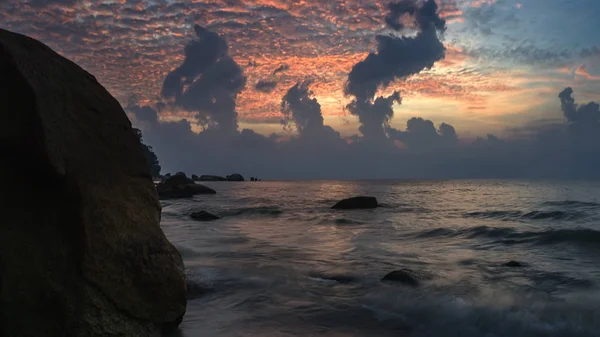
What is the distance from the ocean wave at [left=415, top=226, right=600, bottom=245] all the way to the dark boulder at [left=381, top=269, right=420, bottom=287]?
26.2 ft

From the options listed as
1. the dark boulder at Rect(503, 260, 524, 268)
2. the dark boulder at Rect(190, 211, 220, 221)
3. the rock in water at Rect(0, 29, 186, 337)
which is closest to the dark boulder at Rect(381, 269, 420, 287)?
the dark boulder at Rect(503, 260, 524, 268)

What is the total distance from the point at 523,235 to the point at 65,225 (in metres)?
16.6

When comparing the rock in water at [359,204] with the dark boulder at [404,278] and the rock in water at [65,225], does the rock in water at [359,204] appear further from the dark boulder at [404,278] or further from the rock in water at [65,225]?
the rock in water at [65,225]

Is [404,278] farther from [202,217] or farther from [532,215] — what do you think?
Result: [532,215]

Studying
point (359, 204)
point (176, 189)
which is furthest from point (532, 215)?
point (176, 189)

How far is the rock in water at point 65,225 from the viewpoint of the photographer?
3.88 metres

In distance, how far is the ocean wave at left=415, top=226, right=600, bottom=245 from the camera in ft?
47.8

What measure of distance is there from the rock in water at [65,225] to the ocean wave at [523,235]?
1361 centimetres

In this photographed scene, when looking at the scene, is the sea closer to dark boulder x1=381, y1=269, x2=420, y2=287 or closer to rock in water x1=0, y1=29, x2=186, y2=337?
dark boulder x1=381, y1=269, x2=420, y2=287

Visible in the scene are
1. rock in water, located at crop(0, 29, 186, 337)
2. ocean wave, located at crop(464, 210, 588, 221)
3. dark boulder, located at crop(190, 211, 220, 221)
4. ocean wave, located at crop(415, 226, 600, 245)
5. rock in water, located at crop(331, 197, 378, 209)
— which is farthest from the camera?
rock in water, located at crop(331, 197, 378, 209)

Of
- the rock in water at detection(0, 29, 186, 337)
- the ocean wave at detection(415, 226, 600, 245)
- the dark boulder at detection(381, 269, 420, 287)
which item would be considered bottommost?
the ocean wave at detection(415, 226, 600, 245)

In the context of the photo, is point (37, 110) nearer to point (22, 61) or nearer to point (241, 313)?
point (22, 61)

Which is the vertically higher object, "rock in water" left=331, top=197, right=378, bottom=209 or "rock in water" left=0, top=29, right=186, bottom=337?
"rock in water" left=0, top=29, right=186, bottom=337

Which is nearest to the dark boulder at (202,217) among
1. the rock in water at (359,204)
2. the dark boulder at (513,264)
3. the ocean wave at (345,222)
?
the ocean wave at (345,222)
